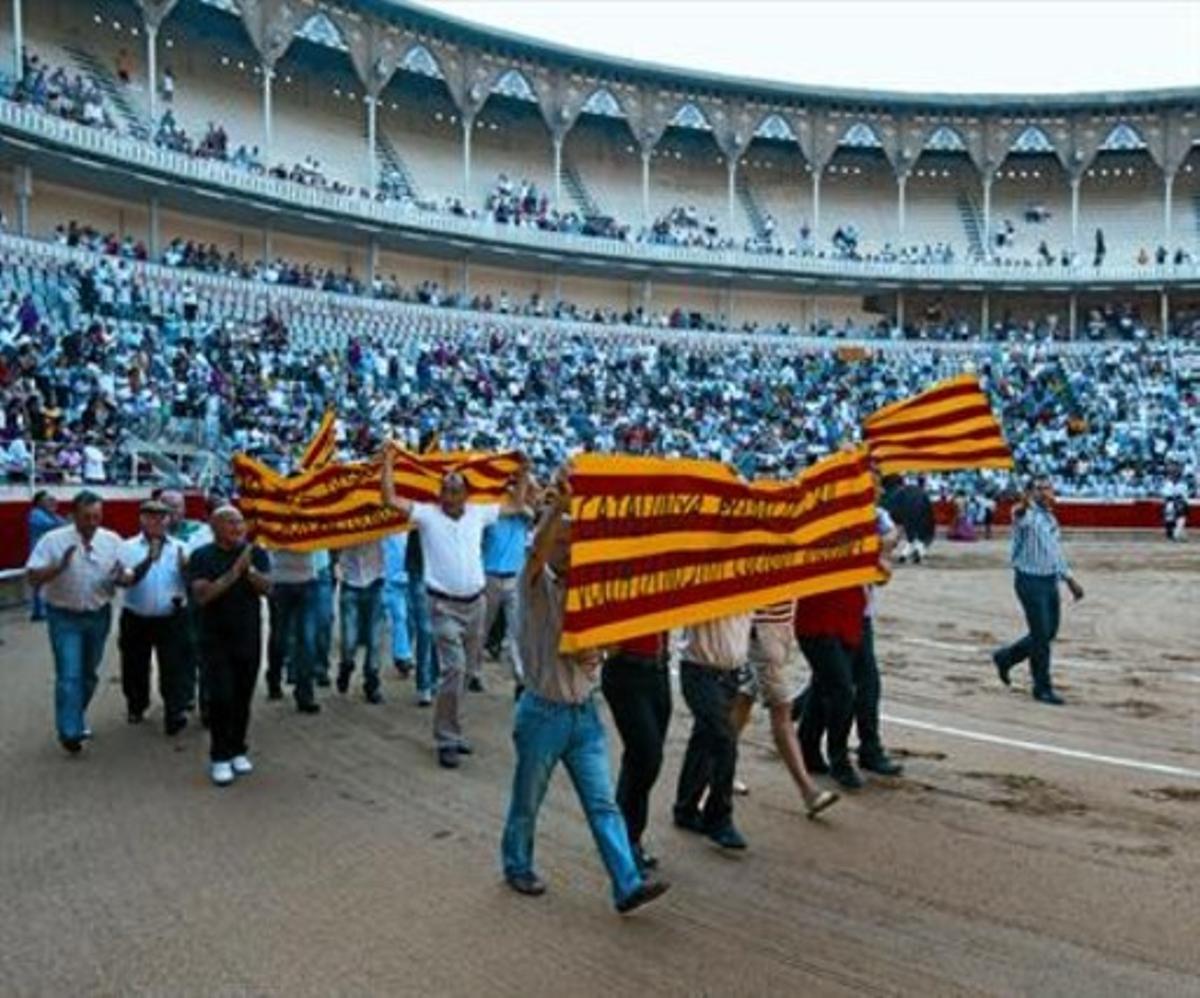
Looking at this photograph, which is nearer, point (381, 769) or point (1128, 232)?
point (381, 769)

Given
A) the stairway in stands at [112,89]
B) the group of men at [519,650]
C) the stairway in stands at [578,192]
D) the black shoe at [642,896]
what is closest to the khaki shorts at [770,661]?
the group of men at [519,650]

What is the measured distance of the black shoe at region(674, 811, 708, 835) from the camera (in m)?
6.46

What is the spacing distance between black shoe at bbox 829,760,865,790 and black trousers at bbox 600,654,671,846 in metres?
1.95

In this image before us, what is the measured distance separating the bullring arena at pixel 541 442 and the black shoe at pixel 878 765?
0.12 m

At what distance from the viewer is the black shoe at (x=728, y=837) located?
6.20 meters

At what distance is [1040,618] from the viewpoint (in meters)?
10.3

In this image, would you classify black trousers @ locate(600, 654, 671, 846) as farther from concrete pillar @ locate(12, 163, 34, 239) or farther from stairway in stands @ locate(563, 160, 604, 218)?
stairway in stands @ locate(563, 160, 604, 218)

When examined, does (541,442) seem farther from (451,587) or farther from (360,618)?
(451,587)

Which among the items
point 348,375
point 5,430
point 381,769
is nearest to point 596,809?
point 381,769

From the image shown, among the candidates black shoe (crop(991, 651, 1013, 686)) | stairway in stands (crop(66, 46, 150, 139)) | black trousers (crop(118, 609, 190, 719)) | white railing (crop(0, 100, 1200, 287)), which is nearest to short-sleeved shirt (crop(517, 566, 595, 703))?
black trousers (crop(118, 609, 190, 719))

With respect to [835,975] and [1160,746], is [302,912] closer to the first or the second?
[835,975]

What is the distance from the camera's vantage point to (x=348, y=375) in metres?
32.1

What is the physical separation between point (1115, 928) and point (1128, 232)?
182 feet

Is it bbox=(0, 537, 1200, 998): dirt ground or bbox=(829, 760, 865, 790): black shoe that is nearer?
bbox=(0, 537, 1200, 998): dirt ground
